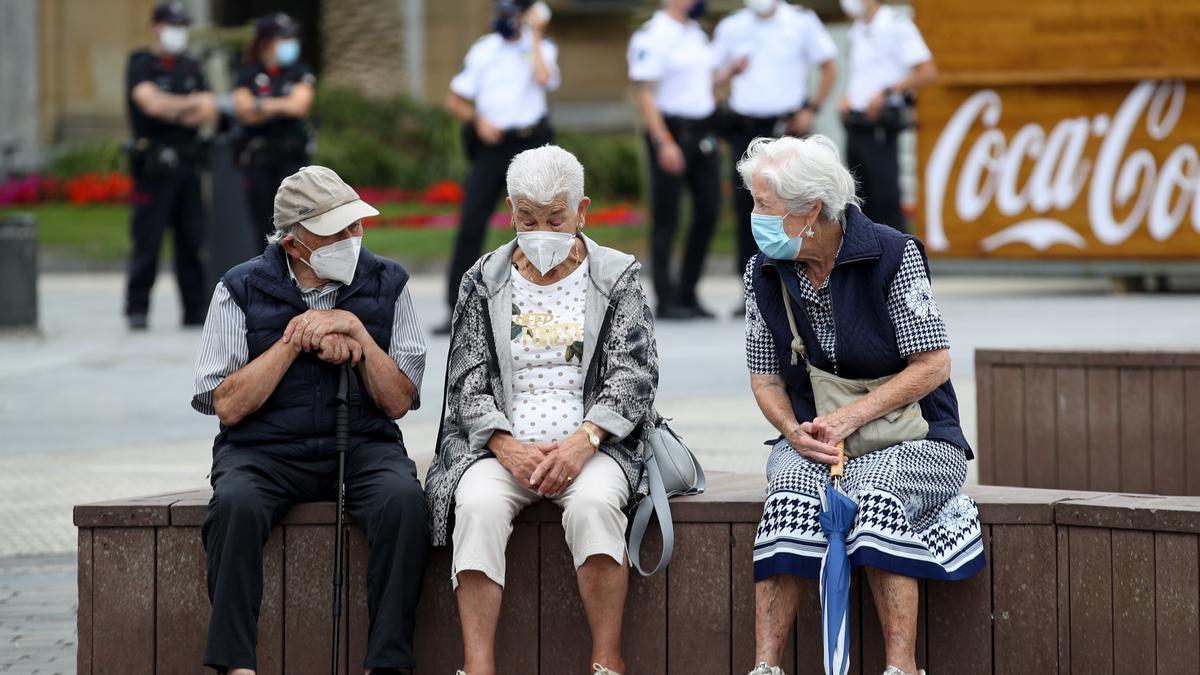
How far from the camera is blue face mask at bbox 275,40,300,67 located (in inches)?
519

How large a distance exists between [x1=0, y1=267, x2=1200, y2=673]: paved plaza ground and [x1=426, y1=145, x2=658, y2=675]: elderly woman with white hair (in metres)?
0.72

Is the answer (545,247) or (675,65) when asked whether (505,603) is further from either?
(675,65)

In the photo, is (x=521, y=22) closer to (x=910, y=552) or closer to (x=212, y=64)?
(x=212, y=64)

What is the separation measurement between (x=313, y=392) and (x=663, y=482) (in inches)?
35.6

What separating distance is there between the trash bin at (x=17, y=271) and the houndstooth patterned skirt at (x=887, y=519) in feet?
31.6

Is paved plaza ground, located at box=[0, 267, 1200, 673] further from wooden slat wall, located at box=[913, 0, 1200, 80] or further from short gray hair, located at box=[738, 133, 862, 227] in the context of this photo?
wooden slat wall, located at box=[913, 0, 1200, 80]

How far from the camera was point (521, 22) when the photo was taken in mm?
12570

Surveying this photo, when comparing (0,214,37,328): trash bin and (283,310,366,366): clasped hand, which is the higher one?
(283,310,366,366): clasped hand

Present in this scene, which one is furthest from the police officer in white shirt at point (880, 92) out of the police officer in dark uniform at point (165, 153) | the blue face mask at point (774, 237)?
the blue face mask at point (774, 237)

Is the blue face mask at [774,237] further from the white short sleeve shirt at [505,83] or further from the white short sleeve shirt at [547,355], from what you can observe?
the white short sleeve shirt at [505,83]

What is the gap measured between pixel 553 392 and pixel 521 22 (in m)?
7.70

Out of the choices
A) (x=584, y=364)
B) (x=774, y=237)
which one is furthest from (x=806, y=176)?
(x=584, y=364)

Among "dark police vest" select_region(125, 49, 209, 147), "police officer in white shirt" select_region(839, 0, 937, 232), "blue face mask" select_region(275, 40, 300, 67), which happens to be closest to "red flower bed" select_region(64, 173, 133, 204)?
"dark police vest" select_region(125, 49, 209, 147)

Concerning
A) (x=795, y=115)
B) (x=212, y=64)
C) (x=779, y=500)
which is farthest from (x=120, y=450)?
(x=212, y=64)
